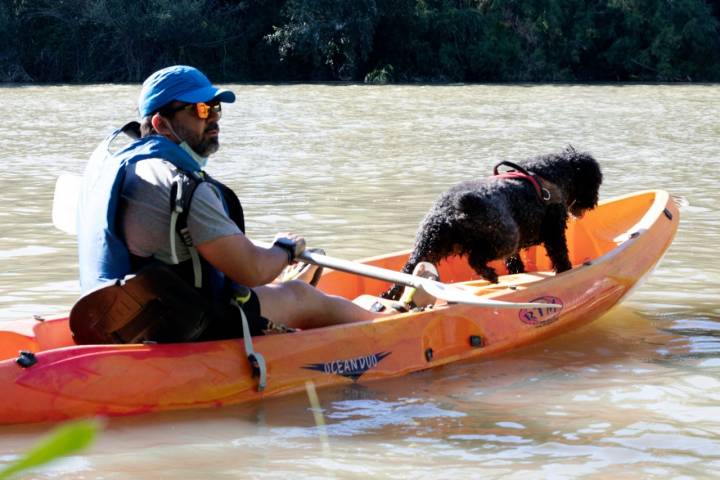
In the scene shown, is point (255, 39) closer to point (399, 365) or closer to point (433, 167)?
point (433, 167)

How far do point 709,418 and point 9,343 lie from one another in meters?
2.53

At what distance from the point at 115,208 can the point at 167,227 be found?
177 mm

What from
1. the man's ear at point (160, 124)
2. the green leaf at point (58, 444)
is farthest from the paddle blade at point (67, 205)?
the green leaf at point (58, 444)

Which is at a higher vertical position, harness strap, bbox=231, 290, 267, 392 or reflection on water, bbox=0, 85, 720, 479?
harness strap, bbox=231, 290, 267, 392

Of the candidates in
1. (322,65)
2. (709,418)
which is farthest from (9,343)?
(322,65)

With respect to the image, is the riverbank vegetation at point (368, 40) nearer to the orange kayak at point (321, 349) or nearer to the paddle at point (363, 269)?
the orange kayak at point (321, 349)

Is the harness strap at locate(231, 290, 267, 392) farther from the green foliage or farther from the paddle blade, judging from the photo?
the green foliage

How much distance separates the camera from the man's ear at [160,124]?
368 cm

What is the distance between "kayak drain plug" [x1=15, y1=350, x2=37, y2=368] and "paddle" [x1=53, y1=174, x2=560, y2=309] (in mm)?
810

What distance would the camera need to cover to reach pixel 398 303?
4.78 m

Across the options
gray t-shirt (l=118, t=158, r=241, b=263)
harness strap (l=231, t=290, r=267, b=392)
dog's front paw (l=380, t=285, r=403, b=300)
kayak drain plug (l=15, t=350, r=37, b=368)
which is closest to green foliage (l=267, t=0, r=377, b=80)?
dog's front paw (l=380, t=285, r=403, b=300)

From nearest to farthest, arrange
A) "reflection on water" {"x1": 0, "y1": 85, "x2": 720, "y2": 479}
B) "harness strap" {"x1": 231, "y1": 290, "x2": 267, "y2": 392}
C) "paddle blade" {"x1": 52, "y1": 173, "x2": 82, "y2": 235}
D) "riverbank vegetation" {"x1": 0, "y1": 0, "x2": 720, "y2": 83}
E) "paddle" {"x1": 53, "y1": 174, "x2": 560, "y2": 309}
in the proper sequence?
"reflection on water" {"x1": 0, "y1": 85, "x2": 720, "y2": 479} < "harness strap" {"x1": 231, "y1": 290, "x2": 267, "y2": 392} < "paddle" {"x1": 53, "y1": 174, "x2": 560, "y2": 309} < "paddle blade" {"x1": 52, "y1": 173, "x2": 82, "y2": 235} < "riverbank vegetation" {"x1": 0, "y1": 0, "x2": 720, "y2": 83}

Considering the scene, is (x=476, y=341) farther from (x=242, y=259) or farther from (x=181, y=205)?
(x=181, y=205)

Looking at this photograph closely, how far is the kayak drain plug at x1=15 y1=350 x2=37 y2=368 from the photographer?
3.52 meters
